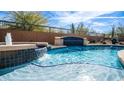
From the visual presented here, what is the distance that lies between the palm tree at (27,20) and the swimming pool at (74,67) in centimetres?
48

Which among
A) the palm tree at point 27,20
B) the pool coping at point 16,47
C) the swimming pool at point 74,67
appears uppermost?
the palm tree at point 27,20

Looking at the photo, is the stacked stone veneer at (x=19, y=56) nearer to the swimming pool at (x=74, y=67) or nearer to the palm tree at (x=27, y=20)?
the swimming pool at (x=74, y=67)

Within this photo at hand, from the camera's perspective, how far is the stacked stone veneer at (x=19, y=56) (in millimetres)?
4441

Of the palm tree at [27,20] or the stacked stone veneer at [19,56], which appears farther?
the palm tree at [27,20]

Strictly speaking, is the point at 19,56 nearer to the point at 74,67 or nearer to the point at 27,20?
the point at 27,20

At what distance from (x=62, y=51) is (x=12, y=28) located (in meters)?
0.88

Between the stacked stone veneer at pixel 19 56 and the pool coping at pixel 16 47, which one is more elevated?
the pool coping at pixel 16 47

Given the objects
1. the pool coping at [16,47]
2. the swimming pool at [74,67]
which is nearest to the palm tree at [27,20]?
the pool coping at [16,47]

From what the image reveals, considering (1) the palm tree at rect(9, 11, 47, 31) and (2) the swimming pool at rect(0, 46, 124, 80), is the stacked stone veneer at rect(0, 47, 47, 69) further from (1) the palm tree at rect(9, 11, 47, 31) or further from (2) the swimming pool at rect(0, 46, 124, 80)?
(1) the palm tree at rect(9, 11, 47, 31)

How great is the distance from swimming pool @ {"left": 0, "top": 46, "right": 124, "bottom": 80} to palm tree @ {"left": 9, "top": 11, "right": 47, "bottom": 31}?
0.48 meters

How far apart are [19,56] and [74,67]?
0.88 m

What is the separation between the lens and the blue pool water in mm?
4621
